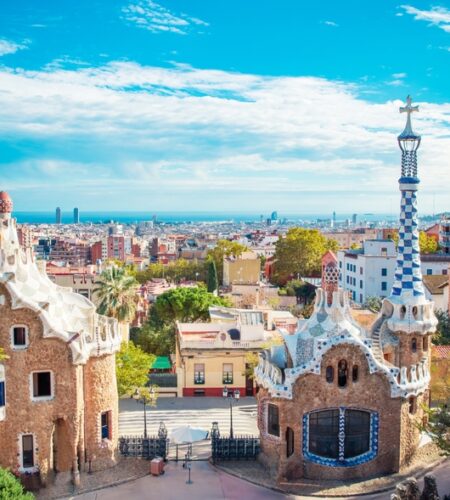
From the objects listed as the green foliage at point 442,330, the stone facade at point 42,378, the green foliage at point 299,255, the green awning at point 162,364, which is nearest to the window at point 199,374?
the green awning at point 162,364

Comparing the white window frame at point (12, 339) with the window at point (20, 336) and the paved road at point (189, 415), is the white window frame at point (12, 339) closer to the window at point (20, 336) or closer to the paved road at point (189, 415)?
the window at point (20, 336)

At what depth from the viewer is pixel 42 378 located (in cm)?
2722

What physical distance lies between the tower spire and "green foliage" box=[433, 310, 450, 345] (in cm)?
1765

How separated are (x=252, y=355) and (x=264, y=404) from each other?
10450 millimetres

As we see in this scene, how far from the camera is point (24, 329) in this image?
26797 millimetres

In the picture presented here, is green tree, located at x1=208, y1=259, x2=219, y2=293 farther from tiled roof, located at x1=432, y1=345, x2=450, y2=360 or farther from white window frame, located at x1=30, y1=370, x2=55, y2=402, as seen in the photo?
white window frame, located at x1=30, y1=370, x2=55, y2=402

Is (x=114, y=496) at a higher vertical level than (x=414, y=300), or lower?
lower

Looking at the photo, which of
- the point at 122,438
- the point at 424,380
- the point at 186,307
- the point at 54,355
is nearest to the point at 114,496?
the point at 122,438

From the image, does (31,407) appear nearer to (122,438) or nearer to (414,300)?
(122,438)

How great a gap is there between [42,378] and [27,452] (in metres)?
3.22

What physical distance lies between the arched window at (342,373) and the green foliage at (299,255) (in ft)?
209

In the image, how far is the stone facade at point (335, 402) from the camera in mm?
27484

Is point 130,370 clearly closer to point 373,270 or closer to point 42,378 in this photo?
point 42,378

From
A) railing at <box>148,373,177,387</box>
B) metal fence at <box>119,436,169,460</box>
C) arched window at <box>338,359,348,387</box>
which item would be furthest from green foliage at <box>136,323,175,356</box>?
arched window at <box>338,359,348,387</box>
